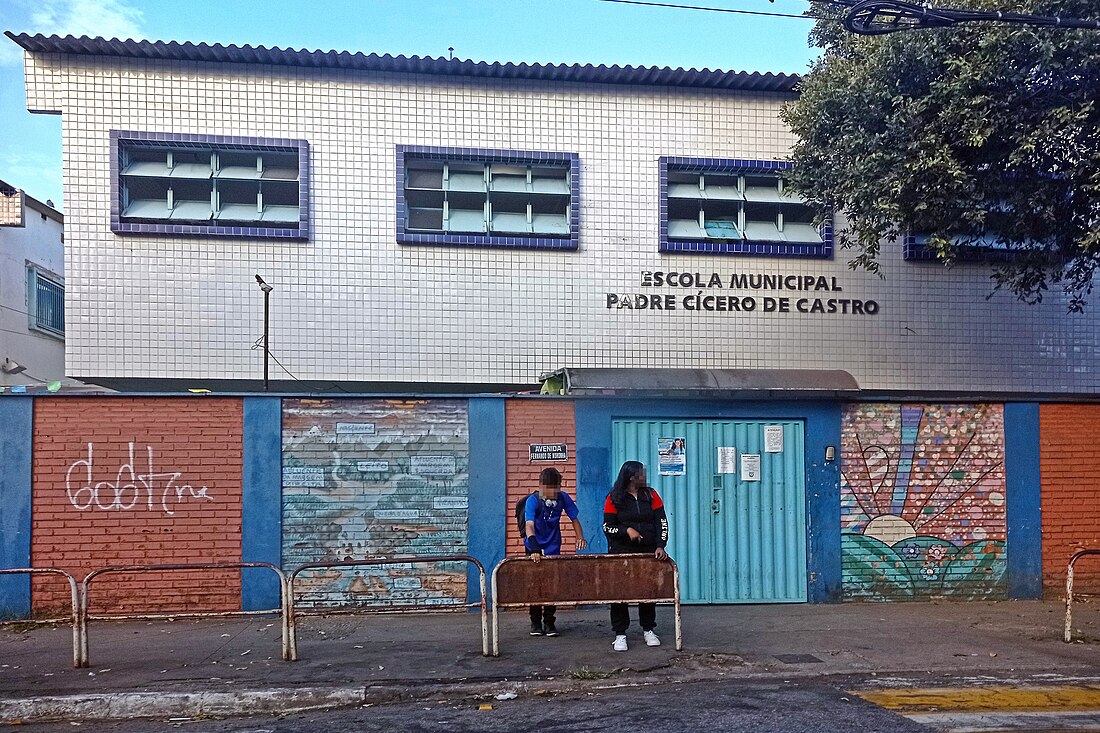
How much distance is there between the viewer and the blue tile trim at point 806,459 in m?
10.8

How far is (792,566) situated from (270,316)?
693 centimetres

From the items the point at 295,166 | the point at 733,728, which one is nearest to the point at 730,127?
the point at 295,166

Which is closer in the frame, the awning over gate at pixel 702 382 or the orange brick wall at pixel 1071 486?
Answer: the awning over gate at pixel 702 382

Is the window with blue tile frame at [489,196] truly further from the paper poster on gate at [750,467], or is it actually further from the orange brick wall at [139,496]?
the orange brick wall at [139,496]

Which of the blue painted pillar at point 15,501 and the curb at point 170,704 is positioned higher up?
the blue painted pillar at point 15,501

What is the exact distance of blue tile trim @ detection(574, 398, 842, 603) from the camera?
1075 cm

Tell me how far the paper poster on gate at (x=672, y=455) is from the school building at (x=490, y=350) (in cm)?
2

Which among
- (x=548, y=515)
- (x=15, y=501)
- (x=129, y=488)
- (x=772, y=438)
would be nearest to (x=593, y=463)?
(x=548, y=515)

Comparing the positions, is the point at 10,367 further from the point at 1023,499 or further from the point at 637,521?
the point at 1023,499

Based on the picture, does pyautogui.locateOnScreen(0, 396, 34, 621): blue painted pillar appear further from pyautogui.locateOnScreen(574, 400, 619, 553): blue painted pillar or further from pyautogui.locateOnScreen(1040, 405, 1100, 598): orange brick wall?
pyautogui.locateOnScreen(1040, 405, 1100, 598): orange brick wall

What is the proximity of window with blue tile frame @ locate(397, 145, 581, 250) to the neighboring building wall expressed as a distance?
9225mm

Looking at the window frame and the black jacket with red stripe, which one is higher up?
the window frame

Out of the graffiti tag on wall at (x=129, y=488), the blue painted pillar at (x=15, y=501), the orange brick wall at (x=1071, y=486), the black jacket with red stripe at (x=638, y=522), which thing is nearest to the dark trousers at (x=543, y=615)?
→ the black jacket with red stripe at (x=638, y=522)

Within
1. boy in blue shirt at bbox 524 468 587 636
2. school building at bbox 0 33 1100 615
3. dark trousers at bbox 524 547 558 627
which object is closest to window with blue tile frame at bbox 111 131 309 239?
school building at bbox 0 33 1100 615
